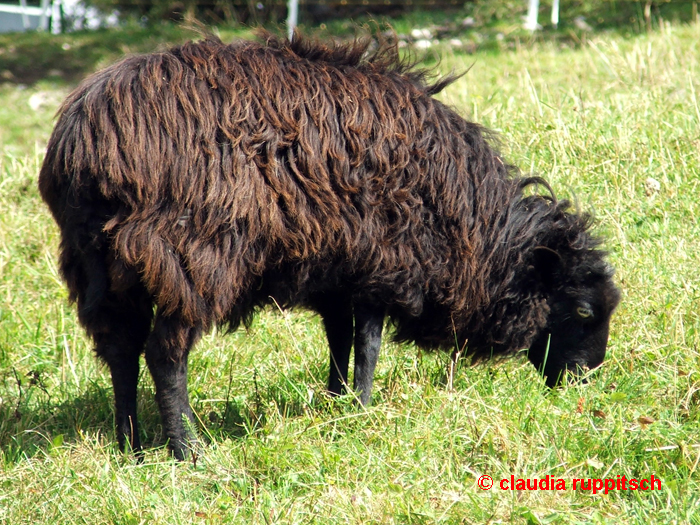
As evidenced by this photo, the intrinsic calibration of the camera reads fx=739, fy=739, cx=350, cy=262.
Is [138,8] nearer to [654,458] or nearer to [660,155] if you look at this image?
[660,155]

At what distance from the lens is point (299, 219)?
11.0 feet

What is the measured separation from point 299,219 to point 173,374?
Result: 0.96m

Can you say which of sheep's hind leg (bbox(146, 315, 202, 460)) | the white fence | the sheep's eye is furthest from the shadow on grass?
the white fence

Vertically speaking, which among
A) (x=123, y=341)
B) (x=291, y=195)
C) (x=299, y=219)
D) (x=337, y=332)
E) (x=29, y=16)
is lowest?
(x=337, y=332)

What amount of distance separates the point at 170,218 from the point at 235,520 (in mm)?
1298

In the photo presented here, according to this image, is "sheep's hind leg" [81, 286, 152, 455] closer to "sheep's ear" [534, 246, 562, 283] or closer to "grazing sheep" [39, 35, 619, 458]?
"grazing sheep" [39, 35, 619, 458]

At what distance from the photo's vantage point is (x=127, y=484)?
3.29m

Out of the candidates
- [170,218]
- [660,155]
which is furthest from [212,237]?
[660,155]

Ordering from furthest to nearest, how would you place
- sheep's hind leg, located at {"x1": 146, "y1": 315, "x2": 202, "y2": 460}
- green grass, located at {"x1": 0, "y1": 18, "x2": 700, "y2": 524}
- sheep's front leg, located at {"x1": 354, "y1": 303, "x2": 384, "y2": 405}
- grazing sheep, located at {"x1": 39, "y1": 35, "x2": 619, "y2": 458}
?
sheep's front leg, located at {"x1": 354, "y1": 303, "x2": 384, "y2": 405} < sheep's hind leg, located at {"x1": 146, "y1": 315, "x2": 202, "y2": 460} < grazing sheep, located at {"x1": 39, "y1": 35, "x2": 619, "y2": 458} < green grass, located at {"x1": 0, "y1": 18, "x2": 700, "y2": 524}

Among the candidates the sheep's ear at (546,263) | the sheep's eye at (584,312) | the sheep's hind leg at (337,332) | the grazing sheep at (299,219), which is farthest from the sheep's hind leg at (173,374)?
the sheep's eye at (584,312)

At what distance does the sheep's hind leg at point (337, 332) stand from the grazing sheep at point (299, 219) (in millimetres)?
12

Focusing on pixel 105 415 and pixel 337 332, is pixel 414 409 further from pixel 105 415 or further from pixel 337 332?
pixel 105 415

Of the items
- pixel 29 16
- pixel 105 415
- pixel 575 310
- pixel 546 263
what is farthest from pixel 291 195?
pixel 29 16

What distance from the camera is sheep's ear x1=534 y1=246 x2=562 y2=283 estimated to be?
3.90 meters
